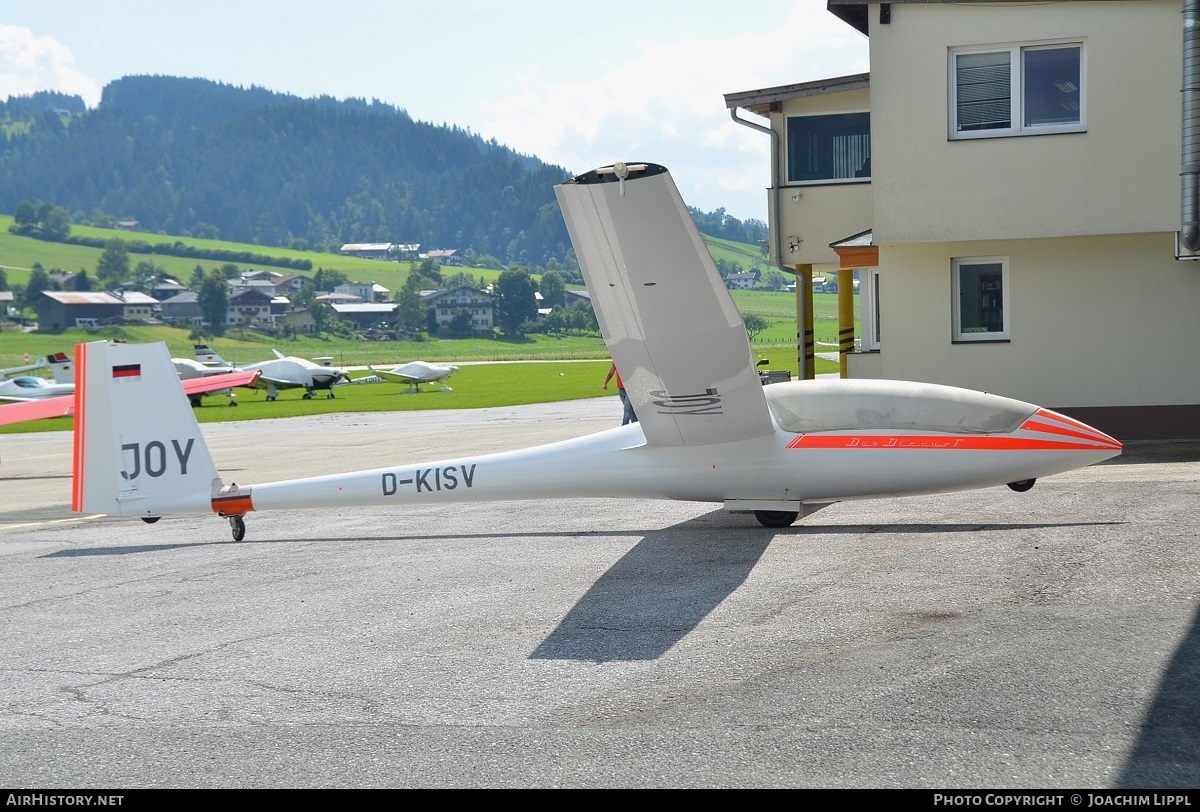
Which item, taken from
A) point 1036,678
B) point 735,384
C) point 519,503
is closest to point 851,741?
point 1036,678

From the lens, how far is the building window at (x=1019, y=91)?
15656 mm

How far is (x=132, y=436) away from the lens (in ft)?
36.8

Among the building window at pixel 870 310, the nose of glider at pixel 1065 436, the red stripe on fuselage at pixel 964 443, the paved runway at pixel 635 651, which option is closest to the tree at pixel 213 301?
the building window at pixel 870 310

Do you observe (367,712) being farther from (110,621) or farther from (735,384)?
(735,384)

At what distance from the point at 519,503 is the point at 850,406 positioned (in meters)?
4.53

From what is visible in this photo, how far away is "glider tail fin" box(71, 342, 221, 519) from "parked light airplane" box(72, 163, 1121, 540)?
1 cm

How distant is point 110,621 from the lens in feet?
26.3

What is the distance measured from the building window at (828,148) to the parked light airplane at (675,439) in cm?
1036

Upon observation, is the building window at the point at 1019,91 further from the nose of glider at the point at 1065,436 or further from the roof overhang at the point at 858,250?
the nose of glider at the point at 1065,436

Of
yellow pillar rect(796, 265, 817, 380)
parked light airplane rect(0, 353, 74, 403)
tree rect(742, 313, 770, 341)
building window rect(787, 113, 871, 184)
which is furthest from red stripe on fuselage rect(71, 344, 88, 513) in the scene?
tree rect(742, 313, 770, 341)

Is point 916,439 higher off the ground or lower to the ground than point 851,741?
higher

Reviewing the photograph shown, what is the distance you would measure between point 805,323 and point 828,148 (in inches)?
124

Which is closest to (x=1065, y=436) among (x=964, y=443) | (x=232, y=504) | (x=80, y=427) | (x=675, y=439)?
(x=964, y=443)

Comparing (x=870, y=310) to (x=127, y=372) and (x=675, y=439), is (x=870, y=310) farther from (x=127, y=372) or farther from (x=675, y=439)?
(x=127, y=372)
